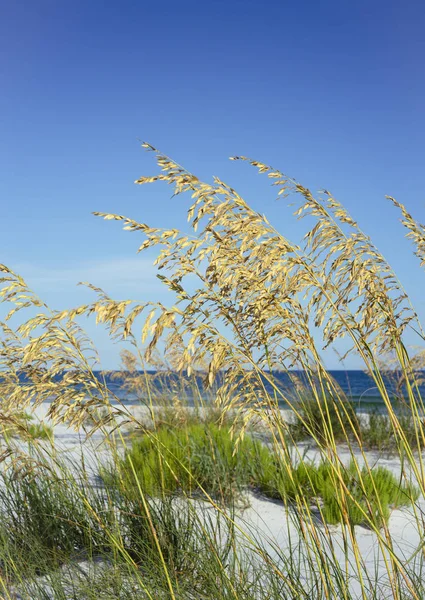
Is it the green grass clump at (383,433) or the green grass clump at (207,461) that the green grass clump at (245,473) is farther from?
the green grass clump at (383,433)

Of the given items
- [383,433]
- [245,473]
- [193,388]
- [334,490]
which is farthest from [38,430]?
[383,433]

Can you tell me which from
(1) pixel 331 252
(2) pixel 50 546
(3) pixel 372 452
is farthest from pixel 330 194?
(3) pixel 372 452

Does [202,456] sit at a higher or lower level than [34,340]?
lower

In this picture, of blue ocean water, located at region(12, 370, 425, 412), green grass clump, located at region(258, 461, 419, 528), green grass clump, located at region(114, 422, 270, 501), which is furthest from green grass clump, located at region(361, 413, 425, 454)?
green grass clump, located at region(114, 422, 270, 501)

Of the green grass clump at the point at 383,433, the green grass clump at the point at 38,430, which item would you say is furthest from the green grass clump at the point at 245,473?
the green grass clump at the point at 383,433

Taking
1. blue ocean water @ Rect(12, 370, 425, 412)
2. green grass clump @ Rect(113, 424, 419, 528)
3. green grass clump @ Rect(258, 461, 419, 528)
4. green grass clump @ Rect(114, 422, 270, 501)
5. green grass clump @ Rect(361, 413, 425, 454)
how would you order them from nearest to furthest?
blue ocean water @ Rect(12, 370, 425, 412) < green grass clump @ Rect(258, 461, 419, 528) < green grass clump @ Rect(113, 424, 419, 528) < green grass clump @ Rect(114, 422, 270, 501) < green grass clump @ Rect(361, 413, 425, 454)

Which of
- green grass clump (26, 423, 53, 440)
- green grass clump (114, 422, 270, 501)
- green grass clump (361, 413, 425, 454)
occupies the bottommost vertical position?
green grass clump (361, 413, 425, 454)

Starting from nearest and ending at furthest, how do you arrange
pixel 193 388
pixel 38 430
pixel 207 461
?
pixel 193 388, pixel 207 461, pixel 38 430

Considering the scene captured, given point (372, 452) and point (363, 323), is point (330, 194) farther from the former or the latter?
point (372, 452)

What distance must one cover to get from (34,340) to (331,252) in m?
1.53

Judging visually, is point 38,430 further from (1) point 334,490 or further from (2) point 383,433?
(2) point 383,433

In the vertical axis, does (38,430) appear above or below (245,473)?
above

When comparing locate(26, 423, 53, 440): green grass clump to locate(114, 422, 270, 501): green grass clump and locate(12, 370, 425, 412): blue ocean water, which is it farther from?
locate(114, 422, 270, 501): green grass clump

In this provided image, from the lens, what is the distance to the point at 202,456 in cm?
546
